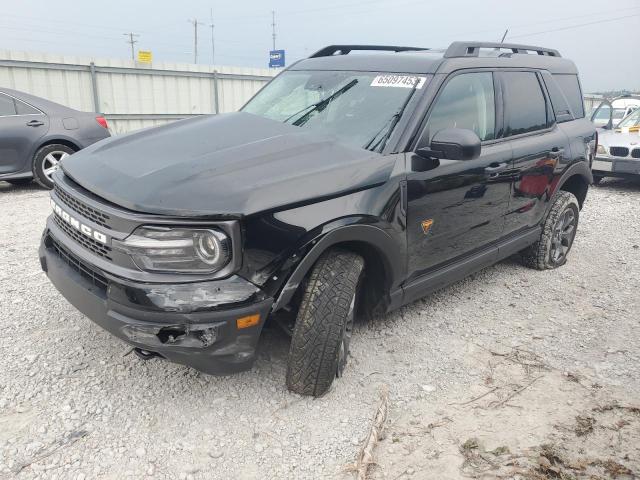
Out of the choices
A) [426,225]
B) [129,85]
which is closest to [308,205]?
[426,225]

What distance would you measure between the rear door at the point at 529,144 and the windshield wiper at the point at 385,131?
1067 millimetres

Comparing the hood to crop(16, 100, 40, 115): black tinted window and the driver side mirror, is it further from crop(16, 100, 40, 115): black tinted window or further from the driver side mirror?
crop(16, 100, 40, 115): black tinted window

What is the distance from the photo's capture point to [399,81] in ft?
10.8

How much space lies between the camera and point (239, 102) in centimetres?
1498

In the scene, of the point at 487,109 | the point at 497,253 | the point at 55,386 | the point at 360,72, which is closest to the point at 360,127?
the point at 360,72

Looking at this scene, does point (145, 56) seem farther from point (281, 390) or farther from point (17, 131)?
point (281, 390)

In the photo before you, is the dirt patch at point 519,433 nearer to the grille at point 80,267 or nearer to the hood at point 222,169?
the hood at point 222,169

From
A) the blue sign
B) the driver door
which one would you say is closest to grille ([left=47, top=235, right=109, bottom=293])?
the driver door

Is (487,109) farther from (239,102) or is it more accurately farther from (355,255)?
(239,102)

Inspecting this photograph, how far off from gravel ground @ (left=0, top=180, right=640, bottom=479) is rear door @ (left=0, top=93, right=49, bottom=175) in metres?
3.34

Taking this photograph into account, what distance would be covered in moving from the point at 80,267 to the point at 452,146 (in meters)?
2.07

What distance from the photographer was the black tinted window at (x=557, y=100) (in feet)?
14.5

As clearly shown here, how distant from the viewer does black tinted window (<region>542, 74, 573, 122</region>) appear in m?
4.42

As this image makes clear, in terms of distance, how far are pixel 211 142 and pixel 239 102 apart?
12696 mm
